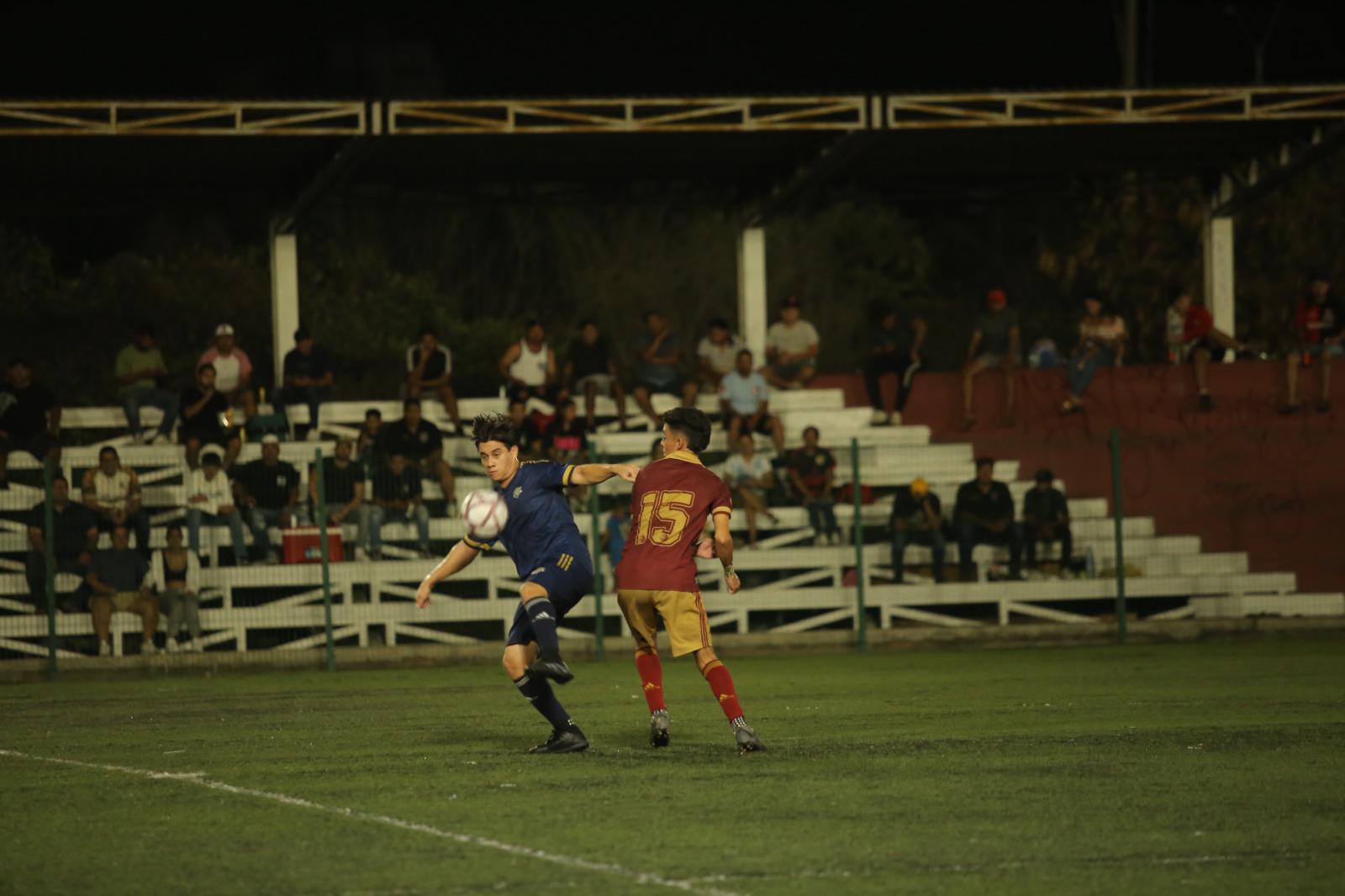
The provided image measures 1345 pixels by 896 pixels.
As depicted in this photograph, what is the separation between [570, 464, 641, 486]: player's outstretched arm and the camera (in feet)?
31.3

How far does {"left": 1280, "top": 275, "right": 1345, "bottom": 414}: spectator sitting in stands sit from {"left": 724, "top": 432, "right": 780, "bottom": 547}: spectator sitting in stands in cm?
762

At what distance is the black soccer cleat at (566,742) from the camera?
32.9 ft

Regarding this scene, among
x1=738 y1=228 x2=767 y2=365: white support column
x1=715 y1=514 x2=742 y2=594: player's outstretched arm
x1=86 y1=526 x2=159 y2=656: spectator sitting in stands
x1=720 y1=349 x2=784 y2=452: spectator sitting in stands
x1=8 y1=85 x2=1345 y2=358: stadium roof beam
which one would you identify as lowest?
x1=86 y1=526 x2=159 y2=656: spectator sitting in stands

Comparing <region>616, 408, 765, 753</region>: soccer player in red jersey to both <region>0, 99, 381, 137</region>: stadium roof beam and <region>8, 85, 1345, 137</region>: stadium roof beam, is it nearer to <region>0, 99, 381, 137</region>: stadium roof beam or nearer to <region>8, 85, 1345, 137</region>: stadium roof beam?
<region>8, 85, 1345, 137</region>: stadium roof beam

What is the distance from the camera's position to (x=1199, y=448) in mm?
21250

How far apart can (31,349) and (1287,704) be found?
32.2m

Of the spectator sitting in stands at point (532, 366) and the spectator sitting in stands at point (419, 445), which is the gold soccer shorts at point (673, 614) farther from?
the spectator sitting in stands at point (532, 366)

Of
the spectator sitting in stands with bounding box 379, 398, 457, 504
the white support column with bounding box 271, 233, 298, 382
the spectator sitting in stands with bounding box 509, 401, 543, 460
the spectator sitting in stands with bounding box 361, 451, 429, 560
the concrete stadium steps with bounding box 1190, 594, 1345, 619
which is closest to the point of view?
the spectator sitting in stands with bounding box 361, 451, 429, 560

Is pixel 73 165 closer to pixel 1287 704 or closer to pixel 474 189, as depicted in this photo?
pixel 474 189

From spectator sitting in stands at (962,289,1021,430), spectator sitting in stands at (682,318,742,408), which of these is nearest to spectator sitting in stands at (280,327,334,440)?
spectator sitting in stands at (682,318,742,408)

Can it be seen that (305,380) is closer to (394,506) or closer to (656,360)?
(394,506)

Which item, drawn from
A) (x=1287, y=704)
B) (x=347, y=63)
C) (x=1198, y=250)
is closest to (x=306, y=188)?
(x=1287, y=704)

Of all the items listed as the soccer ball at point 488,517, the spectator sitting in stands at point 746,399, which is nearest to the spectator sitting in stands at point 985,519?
the spectator sitting in stands at point 746,399

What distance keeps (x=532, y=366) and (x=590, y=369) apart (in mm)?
940
